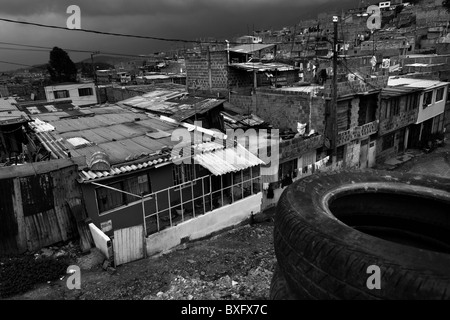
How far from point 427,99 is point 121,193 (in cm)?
2524

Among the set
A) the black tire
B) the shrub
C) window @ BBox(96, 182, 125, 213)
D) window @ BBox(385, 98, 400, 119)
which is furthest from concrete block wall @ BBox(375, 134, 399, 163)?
the shrub

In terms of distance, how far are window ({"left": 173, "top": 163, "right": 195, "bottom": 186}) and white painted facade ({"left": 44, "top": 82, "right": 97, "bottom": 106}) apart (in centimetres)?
2717

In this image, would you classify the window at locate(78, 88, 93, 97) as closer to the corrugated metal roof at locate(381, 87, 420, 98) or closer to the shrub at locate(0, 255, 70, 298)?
the corrugated metal roof at locate(381, 87, 420, 98)

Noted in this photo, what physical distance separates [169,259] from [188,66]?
16090 millimetres

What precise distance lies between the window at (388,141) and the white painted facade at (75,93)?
30.0 m

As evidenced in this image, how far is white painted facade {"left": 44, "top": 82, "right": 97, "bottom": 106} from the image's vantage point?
3559cm

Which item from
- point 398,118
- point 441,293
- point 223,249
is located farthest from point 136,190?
point 398,118

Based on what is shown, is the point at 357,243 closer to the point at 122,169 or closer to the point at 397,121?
the point at 122,169

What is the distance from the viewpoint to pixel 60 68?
54.3 m

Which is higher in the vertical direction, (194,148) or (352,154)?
(194,148)

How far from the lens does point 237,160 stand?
43.4 ft

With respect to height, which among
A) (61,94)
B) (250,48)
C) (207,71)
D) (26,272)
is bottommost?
(26,272)

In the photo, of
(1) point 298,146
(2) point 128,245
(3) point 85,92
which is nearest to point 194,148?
(2) point 128,245

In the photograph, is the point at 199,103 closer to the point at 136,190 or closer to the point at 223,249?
the point at 136,190
